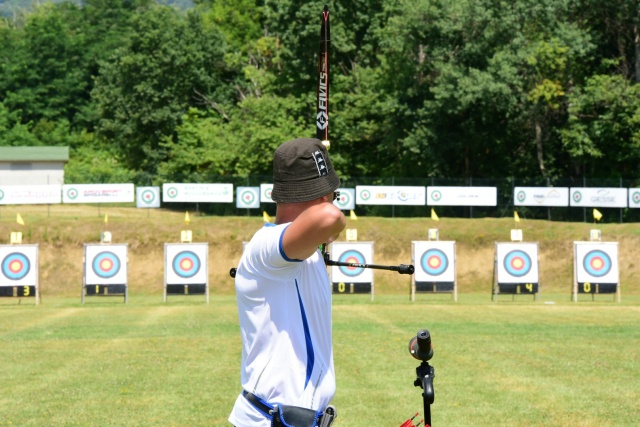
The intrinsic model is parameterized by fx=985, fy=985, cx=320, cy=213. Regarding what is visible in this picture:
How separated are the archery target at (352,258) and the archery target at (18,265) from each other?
9465 mm

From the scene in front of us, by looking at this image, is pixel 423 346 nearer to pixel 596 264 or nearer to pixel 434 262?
pixel 434 262

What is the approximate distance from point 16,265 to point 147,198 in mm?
16190

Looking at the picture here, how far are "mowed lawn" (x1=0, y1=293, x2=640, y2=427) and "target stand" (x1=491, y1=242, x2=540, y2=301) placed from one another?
663cm

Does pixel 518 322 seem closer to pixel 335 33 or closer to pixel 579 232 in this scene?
pixel 579 232

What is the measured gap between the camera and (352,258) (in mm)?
32938

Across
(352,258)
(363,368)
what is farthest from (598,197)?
(363,368)

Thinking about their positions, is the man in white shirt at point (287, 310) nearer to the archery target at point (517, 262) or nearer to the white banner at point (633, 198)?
the archery target at point (517, 262)

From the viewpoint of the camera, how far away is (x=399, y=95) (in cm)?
5409

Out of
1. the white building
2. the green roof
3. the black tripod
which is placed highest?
the green roof

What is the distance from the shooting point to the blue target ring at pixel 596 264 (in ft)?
104

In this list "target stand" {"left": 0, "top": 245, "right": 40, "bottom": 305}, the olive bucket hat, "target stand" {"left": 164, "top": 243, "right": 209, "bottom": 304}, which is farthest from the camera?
"target stand" {"left": 164, "top": 243, "right": 209, "bottom": 304}

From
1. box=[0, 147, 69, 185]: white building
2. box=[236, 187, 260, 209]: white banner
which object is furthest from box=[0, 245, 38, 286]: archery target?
box=[0, 147, 69, 185]: white building

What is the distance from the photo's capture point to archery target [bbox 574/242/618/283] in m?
31.5

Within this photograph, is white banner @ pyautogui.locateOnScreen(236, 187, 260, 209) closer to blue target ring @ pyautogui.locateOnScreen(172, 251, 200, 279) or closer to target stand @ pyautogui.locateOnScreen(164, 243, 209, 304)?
target stand @ pyautogui.locateOnScreen(164, 243, 209, 304)
